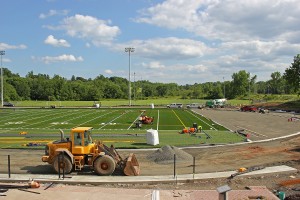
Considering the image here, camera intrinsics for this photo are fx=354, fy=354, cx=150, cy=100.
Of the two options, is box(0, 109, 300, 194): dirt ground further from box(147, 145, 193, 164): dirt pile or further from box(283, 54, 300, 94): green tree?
box(283, 54, 300, 94): green tree

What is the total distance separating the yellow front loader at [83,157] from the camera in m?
17.4

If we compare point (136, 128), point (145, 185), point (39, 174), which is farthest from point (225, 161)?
point (136, 128)

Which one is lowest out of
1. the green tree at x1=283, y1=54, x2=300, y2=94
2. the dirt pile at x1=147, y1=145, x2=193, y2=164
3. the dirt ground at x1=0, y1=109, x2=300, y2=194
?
the dirt ground at x1=0, y1=109, x2=300, y2=194

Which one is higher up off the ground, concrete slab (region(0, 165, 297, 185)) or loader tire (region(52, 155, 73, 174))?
loader tire (region(52, 155, 73, 174))

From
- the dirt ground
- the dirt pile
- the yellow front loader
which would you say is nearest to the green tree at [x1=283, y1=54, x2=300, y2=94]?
the dirt ground

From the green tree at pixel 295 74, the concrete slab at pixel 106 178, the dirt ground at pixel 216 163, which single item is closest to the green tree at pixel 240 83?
the green tree at pixel 295 74

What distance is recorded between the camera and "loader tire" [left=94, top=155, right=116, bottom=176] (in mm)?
17406

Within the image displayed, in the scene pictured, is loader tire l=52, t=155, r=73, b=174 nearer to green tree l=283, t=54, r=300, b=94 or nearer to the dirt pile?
the dirt pile

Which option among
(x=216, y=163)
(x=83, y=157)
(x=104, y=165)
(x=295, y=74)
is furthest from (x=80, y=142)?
(x=295, y=74)

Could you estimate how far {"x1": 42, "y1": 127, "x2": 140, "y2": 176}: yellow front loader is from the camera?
17.4m

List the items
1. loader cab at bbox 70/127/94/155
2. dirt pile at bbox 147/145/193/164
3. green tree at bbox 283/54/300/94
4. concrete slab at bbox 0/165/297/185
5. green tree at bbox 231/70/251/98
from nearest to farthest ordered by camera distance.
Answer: concrete slab at bbox 0/165/297/185
loader cab at bbox 70/127/94/155
dirt pile at bbox 147/145/193/164
green tree at bbox 283/54/300/94
green tree at bbox 231/70/251/98

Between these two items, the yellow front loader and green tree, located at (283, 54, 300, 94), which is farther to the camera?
green tree, located at (283, 54, 300, 94)

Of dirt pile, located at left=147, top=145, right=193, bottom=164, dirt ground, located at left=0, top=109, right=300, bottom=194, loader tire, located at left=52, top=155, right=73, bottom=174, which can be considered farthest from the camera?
dirt pile, located at left=147, top=145, right=193, bottom=164

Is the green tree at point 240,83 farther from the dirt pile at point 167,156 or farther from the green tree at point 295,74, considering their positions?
the dirt pile at point 167,156
